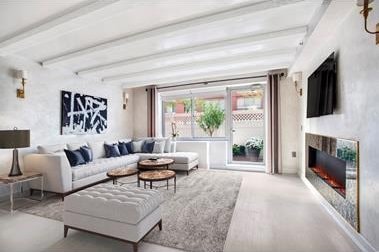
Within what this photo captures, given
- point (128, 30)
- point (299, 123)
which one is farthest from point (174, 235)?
point (299, 123)

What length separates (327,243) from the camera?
2037 millimetres

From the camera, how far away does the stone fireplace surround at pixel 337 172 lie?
209 centimetres

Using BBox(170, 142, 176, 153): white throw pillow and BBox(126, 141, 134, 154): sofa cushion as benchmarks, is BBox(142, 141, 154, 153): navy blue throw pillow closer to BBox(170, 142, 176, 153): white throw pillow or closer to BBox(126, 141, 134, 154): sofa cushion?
BBox(126, 141, 134, 154): sofa cushion

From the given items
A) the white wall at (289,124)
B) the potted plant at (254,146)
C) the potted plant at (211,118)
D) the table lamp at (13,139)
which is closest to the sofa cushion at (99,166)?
the table lamp at (13,139)

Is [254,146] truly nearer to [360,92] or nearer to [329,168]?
[329,168]

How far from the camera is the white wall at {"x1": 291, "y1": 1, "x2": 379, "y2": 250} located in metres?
1.76

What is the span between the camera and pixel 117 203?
1.96 meters

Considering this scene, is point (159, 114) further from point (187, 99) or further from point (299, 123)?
point (299, 123)

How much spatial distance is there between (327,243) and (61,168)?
374cm

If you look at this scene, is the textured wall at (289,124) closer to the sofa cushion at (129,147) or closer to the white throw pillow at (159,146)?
the white throw pillow at (159,146)

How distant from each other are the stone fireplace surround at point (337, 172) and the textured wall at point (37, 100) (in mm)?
5036

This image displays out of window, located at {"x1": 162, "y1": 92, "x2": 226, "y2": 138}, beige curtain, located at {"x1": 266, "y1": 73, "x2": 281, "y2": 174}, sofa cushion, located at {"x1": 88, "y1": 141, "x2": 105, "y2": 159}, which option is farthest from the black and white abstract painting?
beige curtain, located at {"x1": 266, "y1": 73, "x2": 281, "y2": 174}

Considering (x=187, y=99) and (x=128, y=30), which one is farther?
(x=187, y=99)

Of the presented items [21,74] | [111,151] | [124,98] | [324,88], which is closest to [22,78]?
[21,74]
